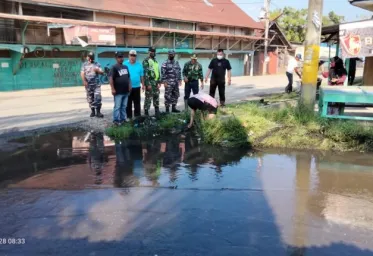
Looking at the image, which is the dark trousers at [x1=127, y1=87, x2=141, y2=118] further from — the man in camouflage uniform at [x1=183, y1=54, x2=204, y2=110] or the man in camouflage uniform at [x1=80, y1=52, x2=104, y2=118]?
the man in camouflage uniform at [x1=183, y1=54, x2=204, y2=110]

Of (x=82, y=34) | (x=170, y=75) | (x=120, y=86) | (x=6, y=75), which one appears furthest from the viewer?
(x=82, y=34)

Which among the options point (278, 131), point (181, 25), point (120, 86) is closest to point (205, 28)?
point (181, 25)

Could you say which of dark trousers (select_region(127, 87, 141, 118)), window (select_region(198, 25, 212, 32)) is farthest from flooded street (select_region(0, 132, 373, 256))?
window (select_region(198, 25, 212, 32))

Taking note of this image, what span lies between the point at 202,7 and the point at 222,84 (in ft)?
79.1

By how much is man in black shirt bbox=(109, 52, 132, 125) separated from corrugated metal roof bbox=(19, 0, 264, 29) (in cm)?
1315

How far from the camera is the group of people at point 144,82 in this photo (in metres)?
7.73

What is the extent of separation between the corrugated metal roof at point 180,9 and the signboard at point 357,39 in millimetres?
14923

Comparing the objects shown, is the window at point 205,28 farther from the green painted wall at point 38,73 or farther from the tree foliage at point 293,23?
the tree foliage at point 293,23

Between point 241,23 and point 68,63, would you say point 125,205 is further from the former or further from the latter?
point 241,23

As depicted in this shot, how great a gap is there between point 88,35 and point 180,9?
1184cm

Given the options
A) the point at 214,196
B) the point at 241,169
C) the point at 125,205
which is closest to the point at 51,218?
the point at 125,205

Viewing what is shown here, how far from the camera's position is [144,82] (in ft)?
28.6

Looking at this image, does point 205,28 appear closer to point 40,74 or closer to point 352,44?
point 40,74

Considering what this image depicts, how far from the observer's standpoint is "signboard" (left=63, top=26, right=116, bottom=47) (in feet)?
61.5
